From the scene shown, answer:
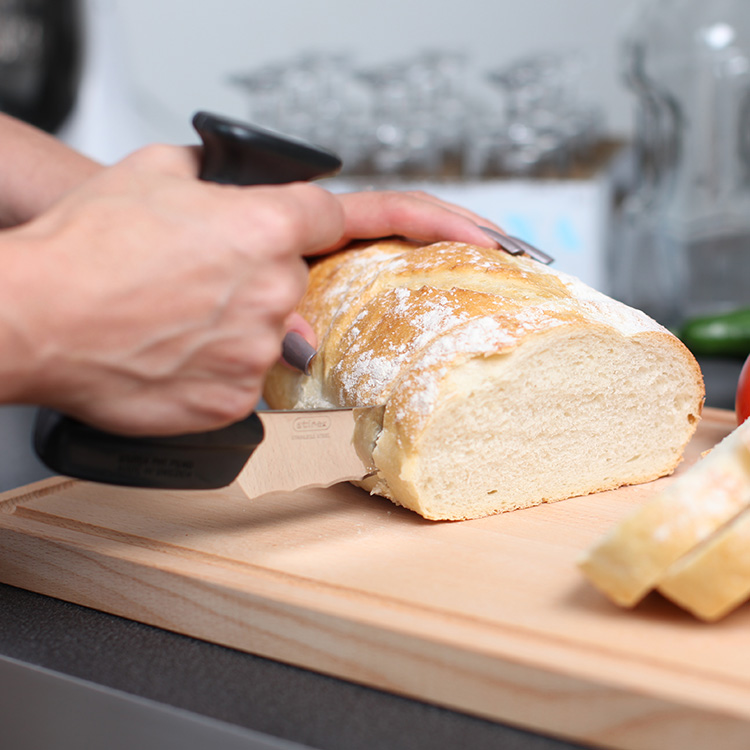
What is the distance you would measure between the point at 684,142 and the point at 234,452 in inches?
108

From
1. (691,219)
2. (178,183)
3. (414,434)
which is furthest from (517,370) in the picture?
(691,219)

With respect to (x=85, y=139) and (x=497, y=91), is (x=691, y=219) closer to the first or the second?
(x=497, y=91)

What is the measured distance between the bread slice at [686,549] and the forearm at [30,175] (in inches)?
40.8

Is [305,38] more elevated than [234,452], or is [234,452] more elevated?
[305,38]

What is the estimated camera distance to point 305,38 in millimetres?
4309

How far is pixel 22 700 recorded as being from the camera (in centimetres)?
95

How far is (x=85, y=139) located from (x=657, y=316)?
2844 millimetres

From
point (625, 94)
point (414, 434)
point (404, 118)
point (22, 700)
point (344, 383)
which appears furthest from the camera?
point (625, 94)

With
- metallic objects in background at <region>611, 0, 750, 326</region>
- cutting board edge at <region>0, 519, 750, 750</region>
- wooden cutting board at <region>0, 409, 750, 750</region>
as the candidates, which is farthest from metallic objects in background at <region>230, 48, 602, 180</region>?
cutting board edge at <region>0, 519, 750, 750</region>

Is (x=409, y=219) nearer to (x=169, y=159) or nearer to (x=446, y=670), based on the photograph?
(x=169, y=159)

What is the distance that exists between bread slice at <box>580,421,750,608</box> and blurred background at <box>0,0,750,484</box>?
2.40 metres

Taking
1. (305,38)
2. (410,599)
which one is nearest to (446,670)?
(410,599)

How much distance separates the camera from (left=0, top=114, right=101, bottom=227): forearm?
1380 millimetres

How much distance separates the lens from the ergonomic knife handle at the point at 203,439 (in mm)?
978
